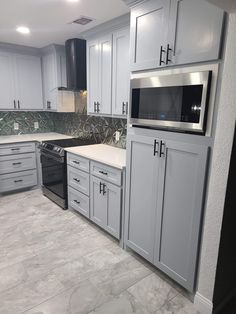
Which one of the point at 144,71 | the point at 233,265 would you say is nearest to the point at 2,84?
the point at 144,71

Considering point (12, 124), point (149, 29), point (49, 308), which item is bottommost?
point (49, 308)

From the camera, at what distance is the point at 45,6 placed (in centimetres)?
227

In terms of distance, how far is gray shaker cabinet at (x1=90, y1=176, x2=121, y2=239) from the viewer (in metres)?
2.48

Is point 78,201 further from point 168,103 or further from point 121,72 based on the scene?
point 168,103

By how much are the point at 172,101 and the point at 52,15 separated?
174 centimetres

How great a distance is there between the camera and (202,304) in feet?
5.76

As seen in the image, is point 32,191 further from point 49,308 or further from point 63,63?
point 49,308

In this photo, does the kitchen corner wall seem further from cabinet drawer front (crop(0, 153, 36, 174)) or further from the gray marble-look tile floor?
the gray marble-look tile floor

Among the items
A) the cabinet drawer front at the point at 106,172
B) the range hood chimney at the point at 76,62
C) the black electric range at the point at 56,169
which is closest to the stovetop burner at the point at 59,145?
the black electric range at the point at 56,169

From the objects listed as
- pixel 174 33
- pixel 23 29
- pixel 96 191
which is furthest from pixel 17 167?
pixel 174 33

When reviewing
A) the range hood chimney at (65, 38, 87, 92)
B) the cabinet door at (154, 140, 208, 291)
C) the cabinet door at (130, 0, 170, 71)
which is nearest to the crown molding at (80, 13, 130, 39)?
the range hood chimney at (65, 38, 87, 92)

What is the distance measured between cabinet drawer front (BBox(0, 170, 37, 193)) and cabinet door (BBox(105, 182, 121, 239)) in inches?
79.7

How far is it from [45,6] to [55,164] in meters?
1.92

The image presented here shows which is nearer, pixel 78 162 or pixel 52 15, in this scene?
pixel 52 15
